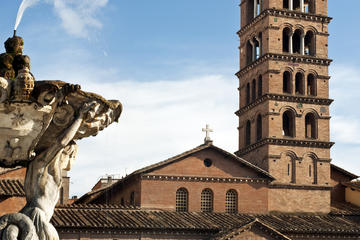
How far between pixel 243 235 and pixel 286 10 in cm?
1519

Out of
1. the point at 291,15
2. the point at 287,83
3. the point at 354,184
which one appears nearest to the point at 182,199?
the point at 287,83

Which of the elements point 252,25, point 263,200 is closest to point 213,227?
point 263,200

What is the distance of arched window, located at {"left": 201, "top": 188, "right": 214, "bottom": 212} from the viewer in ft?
141

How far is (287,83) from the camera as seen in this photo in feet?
151

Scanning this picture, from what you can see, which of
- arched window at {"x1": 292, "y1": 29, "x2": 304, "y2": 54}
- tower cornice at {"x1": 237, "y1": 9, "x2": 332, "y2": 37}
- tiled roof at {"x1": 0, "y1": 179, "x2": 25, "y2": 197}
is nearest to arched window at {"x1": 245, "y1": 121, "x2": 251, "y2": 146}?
arched window at {"x1": 292, "y1": 29, "x2": 304, "y2": 54}

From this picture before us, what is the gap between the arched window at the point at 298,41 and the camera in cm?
4612

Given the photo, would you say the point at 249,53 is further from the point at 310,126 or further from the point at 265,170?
the point at 265,170

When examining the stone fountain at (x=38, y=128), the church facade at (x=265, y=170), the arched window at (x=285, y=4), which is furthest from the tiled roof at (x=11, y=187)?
the stone fountain at (x=38, y=128)

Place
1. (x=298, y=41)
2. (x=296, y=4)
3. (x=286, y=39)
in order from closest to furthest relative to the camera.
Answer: (x=286, y=39)
(x=298, y=41)
(x=296, y=4)

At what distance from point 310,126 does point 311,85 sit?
2.45 metres

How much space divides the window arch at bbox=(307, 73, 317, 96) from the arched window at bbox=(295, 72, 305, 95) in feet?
2.10

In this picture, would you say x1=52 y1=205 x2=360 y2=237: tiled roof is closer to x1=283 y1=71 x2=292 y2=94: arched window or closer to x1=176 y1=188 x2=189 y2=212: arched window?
x1=176 y1=188 x2=189 y2=212: arched window

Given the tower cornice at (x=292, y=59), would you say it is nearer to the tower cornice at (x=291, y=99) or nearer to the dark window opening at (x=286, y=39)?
the dark window opening at (x=286, y=39)

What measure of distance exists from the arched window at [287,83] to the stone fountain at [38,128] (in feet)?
124
